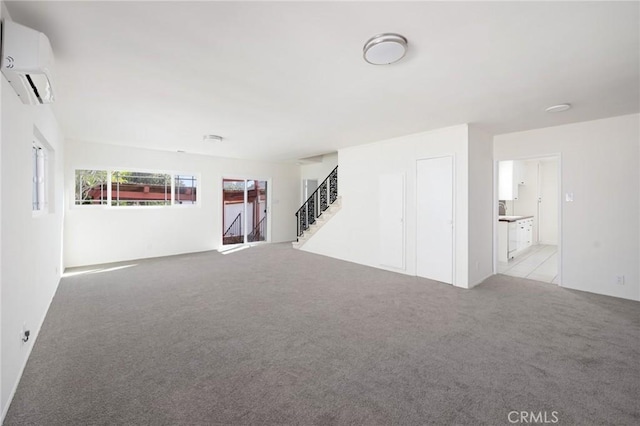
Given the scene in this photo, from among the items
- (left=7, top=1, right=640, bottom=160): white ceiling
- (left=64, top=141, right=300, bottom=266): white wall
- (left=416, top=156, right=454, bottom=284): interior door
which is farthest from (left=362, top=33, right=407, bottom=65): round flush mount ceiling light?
(left=64, top=141, right=300, bottom=266): white wall

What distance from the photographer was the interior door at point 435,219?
4715 millimetres

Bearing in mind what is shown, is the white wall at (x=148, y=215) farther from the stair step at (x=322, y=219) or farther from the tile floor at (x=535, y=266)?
the tile floor at (x=535, y=266)

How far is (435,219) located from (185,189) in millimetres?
6071

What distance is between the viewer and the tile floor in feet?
17.0

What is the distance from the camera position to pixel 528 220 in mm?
7562

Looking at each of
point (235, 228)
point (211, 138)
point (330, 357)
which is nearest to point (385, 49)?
point (330, 357)

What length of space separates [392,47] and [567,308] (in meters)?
3.86

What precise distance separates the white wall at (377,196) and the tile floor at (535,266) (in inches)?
34.0

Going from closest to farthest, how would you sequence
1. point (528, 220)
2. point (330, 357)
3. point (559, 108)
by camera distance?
point (330, 357), point (559, 108), point (528, 220)

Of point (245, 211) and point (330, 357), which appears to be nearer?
point (330, 357)

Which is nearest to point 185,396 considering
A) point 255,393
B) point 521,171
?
point 255,393

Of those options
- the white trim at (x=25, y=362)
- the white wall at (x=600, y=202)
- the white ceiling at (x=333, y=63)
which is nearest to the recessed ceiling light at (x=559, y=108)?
the white ceiling at (x=333, y=63)

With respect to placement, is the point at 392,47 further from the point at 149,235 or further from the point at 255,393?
the point at 149,235

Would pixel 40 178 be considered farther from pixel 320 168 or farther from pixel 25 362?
pixel 320 168
